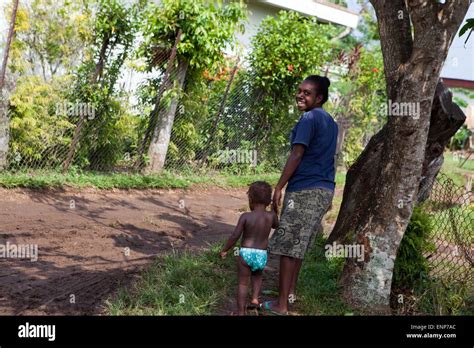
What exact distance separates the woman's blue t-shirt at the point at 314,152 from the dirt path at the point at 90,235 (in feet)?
6.35

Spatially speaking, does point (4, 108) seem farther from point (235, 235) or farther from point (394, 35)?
point (394, 35)

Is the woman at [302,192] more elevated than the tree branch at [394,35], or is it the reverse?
the tree branch at [394,35]

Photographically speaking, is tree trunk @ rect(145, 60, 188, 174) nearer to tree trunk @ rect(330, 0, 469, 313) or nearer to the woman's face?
tree trunk @ rect(330, 0, 469, 313)

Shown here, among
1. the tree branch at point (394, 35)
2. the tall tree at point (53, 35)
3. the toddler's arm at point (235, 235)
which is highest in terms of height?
the tall tree at point (53, 35)

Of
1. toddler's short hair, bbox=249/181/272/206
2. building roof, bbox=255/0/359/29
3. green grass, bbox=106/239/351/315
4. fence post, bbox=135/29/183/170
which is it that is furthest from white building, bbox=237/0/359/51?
toddler's short hair, bbox=249/181/272/206

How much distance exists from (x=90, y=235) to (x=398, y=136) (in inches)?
159

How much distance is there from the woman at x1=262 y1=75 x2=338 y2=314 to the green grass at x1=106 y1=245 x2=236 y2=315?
2.07 ft

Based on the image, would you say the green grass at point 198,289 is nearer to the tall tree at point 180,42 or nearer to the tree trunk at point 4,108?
the tree trunk at point 4,108

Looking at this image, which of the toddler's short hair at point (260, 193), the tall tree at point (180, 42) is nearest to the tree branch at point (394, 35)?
the toddler's short hair at point (260, 193)

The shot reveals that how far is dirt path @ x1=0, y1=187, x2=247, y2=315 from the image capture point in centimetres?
554

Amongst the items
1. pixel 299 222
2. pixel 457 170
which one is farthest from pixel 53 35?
pixel 457 170

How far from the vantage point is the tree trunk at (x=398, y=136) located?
5.38 metres

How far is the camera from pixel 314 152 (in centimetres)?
524
